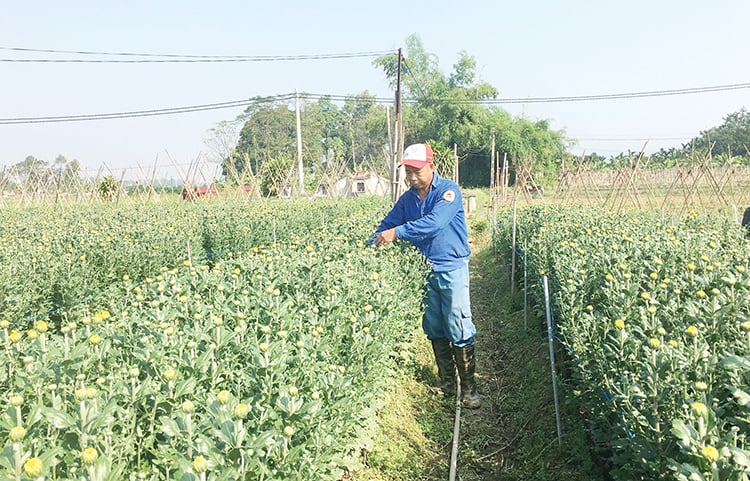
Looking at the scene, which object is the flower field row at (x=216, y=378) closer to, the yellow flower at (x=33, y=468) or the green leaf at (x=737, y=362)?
the yellow flower at (x=33, y=468)

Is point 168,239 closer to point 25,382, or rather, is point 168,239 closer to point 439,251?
point 439,251

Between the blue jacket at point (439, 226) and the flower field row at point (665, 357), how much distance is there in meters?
0.89

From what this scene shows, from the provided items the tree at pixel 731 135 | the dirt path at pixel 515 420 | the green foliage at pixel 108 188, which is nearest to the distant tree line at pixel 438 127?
the green foliage at pixel 108 188

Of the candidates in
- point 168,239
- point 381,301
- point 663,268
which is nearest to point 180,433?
point 381,301

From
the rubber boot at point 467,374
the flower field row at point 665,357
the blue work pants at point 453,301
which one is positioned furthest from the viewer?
the rubber boot at point 467,374

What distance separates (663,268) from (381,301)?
7.17ft

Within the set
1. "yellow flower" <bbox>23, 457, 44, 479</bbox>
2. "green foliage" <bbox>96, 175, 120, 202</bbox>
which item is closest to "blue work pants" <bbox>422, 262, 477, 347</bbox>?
"yellow flower" <bbox>23, 457, 44, 479</bbox>

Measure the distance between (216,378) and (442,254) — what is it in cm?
274

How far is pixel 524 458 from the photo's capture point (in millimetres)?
3771

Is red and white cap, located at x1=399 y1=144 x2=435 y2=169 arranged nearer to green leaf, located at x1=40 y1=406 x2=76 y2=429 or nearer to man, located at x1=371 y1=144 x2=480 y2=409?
man, located at x1=371 y1=144 x2=480 y2=409

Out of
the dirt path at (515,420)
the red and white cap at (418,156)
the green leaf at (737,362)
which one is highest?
the red and white cap at (418,156)

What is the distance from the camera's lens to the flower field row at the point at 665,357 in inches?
63.6

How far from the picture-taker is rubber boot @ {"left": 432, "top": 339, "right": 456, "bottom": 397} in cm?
468

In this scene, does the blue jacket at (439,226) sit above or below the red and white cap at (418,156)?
below
